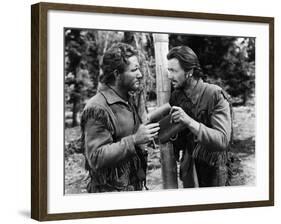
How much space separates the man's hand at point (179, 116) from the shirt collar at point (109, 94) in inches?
10.0

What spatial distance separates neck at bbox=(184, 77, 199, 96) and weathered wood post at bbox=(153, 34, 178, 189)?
0.09 m

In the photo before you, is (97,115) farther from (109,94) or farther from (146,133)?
(146,133)

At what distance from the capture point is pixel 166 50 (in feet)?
11.4

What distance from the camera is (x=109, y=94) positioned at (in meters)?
3.33

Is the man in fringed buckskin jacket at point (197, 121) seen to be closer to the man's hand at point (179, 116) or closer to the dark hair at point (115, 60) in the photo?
the man's hand at point (179, 116)

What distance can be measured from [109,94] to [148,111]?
20cm

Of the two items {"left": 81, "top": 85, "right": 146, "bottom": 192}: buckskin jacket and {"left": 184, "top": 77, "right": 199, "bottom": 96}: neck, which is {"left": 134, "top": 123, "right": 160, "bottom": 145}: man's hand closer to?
{"left": 81, "top": 85, "right": 146, "bottom": 192}: buckskin jacket

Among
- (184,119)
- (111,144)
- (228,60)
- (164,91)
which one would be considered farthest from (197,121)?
(111,144)

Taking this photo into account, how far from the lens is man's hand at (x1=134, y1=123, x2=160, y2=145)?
3389 mm

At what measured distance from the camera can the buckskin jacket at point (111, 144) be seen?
3.29 m

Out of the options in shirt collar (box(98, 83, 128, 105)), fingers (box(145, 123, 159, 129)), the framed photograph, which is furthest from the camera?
fingers (box(145, 123, 159, 129))

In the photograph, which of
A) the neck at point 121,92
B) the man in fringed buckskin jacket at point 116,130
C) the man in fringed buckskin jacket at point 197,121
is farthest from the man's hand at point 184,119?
the neck at point 121,92

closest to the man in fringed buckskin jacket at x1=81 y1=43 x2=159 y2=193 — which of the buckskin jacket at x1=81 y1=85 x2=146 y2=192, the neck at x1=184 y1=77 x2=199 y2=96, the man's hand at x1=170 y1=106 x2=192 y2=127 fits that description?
the buckskin jacket at x1=81 y1=85 x2=146 y2=192

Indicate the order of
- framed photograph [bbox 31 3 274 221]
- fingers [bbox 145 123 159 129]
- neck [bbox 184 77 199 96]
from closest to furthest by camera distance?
framed photograph [bbox 31 3 274 221]
fingers [bbox 145 123 159 129]
neck [bbox 184 77 199 96]
